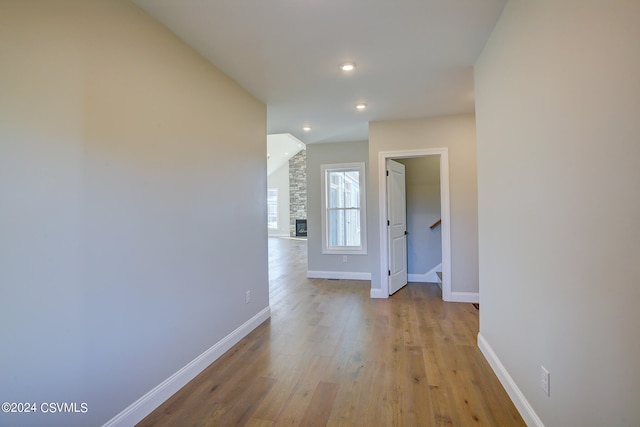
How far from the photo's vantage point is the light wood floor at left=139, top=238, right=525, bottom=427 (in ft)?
6.02

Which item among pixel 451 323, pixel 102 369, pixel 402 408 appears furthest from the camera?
pixel 451 323

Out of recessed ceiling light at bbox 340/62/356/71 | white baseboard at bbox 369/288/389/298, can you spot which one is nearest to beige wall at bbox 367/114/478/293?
white baseboard at bbox 369/288/389/298

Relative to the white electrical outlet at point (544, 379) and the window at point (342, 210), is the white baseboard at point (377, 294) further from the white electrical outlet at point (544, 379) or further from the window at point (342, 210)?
the white electrical outlet at point (544, 379)

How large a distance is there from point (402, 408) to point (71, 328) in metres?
1.87

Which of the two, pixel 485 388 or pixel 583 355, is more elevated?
pixel 583 355

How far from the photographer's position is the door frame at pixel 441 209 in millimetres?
4094

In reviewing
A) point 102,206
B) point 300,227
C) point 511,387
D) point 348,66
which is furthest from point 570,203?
point 300,227

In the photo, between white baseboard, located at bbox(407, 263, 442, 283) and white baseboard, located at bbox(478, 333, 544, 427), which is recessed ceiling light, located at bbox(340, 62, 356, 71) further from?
white baseboard, located at bbox(407, 263, 442, 283)

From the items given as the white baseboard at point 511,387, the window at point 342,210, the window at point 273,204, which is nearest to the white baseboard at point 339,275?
the window at point 342,210

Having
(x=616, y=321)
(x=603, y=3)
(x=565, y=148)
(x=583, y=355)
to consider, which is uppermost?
(x=603, y=3)

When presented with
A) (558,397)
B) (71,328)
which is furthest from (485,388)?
(71,328)

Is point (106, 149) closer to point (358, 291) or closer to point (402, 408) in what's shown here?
point (402, 408)

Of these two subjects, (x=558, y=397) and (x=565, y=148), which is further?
(x=558, y=397)

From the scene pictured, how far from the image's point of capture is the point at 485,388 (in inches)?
82.2
